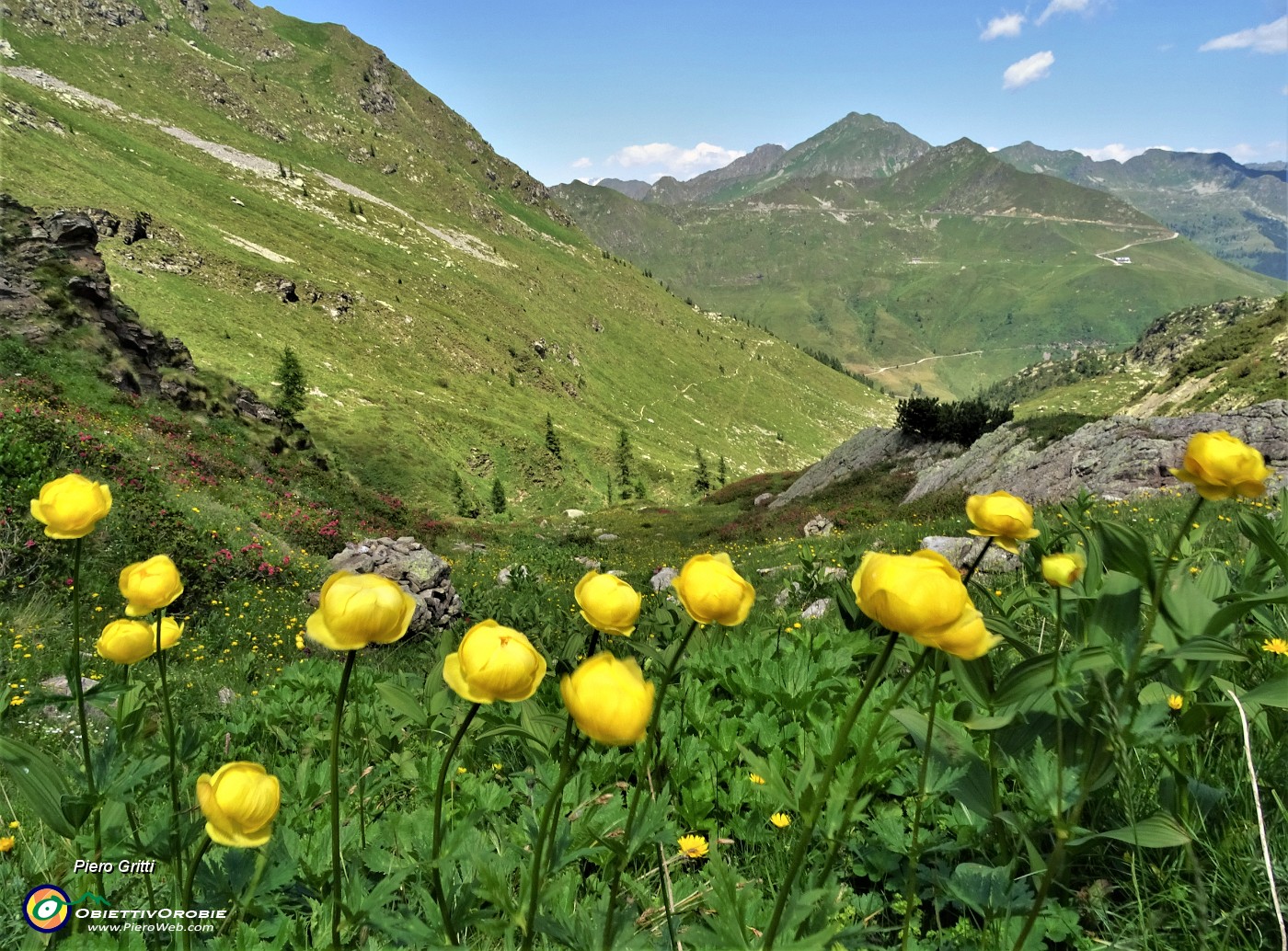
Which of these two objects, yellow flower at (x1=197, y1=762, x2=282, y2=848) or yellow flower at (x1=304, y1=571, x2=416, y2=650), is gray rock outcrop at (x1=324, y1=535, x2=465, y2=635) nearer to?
yellow flower at (x1=197, y1=762, x2=282, y2=848)

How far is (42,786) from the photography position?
1.87m

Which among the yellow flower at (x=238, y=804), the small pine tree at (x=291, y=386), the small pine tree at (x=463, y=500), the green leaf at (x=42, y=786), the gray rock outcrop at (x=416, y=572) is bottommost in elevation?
the small pine tree at (x=463, y=500)

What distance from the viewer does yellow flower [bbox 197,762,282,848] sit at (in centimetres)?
149

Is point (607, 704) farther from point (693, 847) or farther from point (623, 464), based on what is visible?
point (623, 464)

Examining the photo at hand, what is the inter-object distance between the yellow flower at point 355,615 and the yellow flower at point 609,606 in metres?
0.47

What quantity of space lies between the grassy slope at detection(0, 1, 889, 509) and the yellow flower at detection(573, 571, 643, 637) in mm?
57711

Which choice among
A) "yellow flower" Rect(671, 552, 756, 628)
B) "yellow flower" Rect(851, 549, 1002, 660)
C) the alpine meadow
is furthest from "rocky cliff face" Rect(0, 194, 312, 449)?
"yellow flower" Rect(851, 549, 1002, 660)

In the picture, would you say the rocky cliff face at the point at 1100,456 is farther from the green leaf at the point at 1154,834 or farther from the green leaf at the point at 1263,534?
the green leaf at the point at 1154,834

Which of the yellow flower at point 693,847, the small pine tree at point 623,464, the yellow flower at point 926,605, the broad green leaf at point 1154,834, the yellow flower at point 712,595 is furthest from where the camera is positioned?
the small pine tree at point 623,464

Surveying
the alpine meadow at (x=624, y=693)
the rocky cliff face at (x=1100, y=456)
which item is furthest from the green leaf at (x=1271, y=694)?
the rocky cliff face at (x=1100, y=456)

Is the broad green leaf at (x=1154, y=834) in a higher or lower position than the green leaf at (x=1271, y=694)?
lower

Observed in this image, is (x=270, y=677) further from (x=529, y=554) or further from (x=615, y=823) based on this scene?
(x=529, y=554)

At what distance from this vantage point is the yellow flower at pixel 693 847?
2.73 m

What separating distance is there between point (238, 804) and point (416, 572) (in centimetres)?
1134
